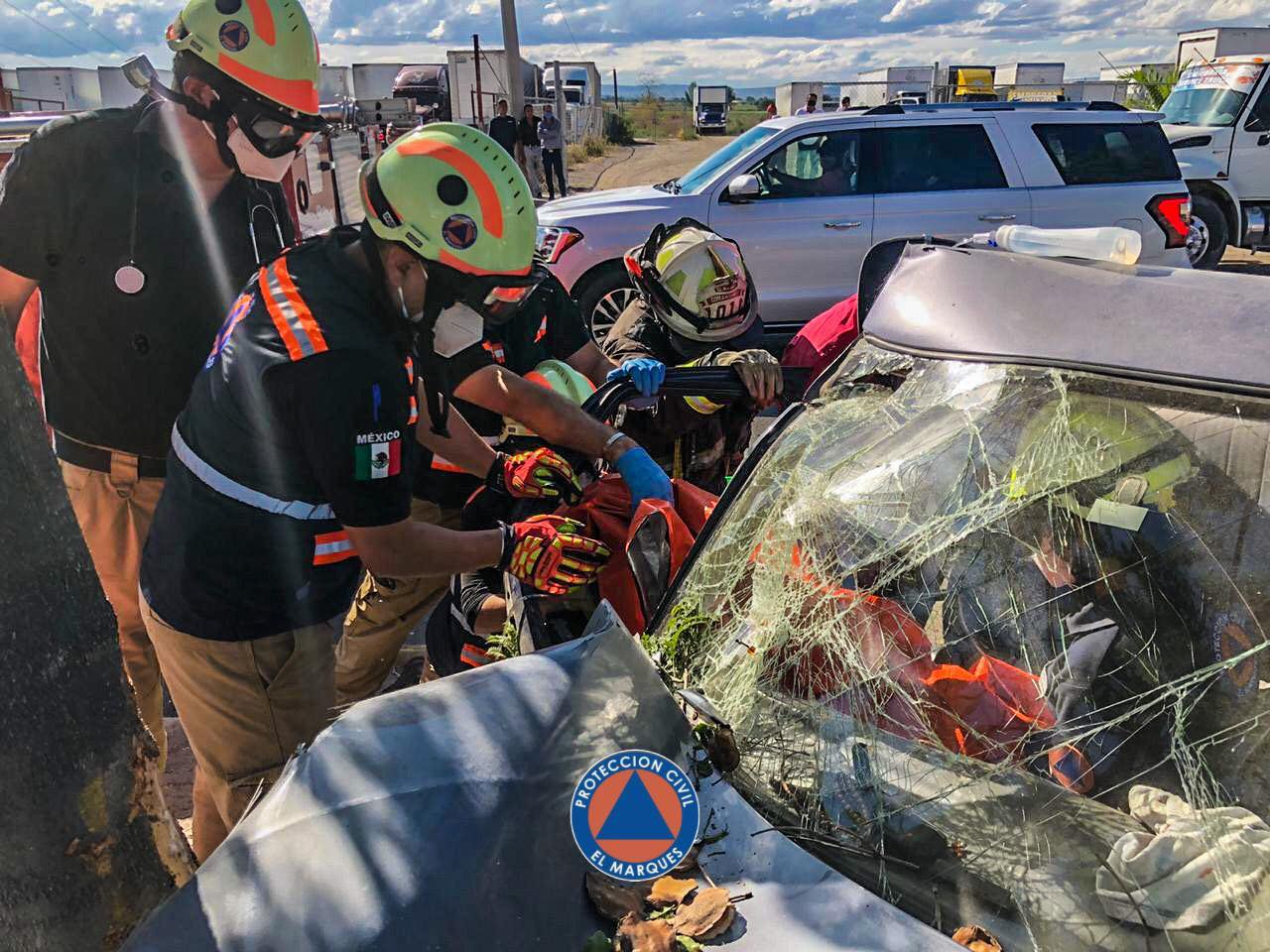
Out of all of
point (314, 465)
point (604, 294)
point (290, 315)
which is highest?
point (290, 315)

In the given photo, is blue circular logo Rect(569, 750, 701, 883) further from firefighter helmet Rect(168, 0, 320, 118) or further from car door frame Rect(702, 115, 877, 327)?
car door frame Rect(702, 115, 877, 327)

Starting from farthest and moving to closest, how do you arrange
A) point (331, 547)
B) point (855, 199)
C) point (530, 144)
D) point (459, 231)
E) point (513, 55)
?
1. point (530, 144)
2. point (513, 55)
3. point (855, 199)
4. point (331, 547)
5. point (459, 231)

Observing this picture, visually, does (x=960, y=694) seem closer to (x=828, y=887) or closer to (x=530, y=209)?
(x=828, y=887)

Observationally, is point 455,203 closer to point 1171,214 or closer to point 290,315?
point 290,315

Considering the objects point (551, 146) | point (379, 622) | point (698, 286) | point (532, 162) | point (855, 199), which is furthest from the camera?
point (551, 146)

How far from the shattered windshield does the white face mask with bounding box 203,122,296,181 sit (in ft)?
6.03

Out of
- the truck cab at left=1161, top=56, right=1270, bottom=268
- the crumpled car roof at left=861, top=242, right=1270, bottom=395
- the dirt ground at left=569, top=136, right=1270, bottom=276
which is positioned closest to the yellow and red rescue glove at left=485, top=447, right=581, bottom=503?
the crumpled car roof at left=861, top=242, right=1270, bottom=395

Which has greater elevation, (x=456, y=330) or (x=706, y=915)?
(x=456, y=330)

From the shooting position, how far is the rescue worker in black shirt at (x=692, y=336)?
3.26m

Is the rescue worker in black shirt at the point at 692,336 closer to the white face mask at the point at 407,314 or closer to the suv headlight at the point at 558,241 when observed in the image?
the white face mask at the point at 407,314

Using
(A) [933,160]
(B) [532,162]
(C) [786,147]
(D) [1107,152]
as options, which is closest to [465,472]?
(C) [786,147]

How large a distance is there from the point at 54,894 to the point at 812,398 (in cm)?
176

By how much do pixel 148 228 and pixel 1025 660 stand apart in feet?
8.13

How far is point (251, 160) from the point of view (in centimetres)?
274
